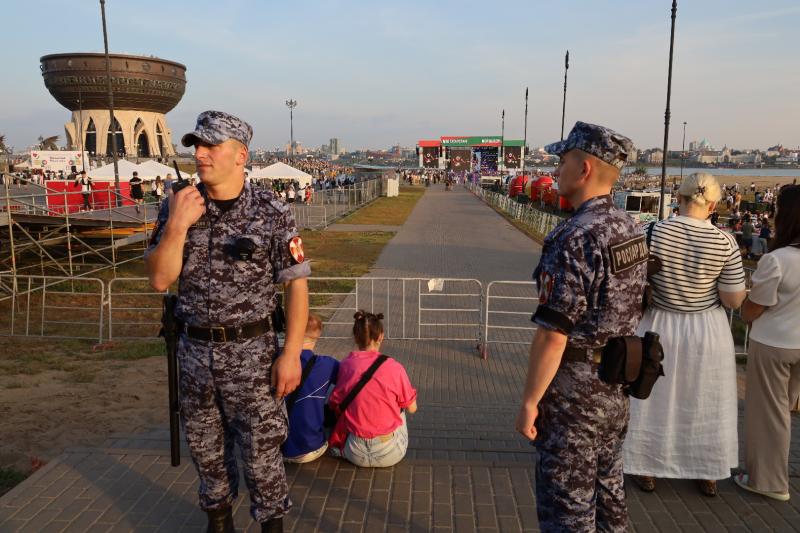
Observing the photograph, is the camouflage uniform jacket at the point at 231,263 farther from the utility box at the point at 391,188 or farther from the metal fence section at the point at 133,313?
the utility box at the point at 391,188

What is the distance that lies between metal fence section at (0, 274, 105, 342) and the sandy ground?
1.96m

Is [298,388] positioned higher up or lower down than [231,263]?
lower down

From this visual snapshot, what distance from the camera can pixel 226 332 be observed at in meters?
2.80

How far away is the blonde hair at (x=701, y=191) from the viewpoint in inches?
136

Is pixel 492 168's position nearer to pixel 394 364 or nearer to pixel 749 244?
pixel 749 244

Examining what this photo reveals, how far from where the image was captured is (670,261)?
345 cm

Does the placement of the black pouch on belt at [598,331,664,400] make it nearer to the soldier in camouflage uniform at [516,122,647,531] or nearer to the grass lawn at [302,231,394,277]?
the soldier in camouflage uniform at [516,122,647,531]

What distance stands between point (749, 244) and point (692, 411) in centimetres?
1781

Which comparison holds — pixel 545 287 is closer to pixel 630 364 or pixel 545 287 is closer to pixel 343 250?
pixel 630 364

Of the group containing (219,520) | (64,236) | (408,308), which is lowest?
(408,308)

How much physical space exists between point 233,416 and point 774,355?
3.27 meters

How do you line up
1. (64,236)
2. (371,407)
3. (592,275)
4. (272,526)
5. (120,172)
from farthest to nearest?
(120,172) < (64,236) < (371,407) < (272,526) < (592,275)

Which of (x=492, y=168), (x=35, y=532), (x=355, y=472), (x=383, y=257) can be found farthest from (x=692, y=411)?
(x=492, y=168)

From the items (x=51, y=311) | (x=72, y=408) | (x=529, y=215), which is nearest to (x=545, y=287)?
(x=72, y=408)
